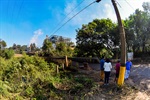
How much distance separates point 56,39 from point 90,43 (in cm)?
2029

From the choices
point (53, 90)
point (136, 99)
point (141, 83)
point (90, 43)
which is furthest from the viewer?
point (90, 43)

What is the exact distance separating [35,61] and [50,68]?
1395 millimetres

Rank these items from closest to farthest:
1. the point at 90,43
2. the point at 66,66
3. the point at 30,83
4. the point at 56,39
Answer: the point at 30,83 → the point at 66,66 → the point at 90,43 → the point at 56,39

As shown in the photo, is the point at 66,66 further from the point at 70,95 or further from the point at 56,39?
the point at 56,39

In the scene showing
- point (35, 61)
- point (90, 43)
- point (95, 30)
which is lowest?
point (35, 61)

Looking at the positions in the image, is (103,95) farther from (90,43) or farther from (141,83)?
(90,43)

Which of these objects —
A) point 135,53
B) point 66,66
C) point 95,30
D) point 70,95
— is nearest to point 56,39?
point 95,30

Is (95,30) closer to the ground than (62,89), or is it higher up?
higher up

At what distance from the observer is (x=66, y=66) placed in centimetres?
1544

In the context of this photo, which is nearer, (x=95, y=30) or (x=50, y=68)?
(x=50, y=68)

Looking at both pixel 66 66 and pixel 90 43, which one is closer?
pixel 66 66

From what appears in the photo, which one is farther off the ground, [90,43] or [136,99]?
[90,43]

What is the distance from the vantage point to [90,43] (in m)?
24.0

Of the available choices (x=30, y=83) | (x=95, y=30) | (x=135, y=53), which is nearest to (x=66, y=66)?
(x=30, y=83)
